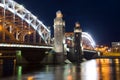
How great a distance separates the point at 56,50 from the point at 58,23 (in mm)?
8459

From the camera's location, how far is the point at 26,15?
104 meters

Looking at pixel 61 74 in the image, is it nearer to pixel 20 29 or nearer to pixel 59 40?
pixel 59 40

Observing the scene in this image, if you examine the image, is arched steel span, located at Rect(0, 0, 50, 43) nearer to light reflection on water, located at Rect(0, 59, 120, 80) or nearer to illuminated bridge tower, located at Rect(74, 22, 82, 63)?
illuminated bridge tower, located at Rect(74, 22, 82, 63)

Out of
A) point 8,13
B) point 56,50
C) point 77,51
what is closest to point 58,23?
point 56,50

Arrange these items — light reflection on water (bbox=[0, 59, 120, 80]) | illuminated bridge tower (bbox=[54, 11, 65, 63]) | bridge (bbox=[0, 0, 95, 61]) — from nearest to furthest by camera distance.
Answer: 1. light reflection on water (bbox=[0, 59, 120, 80])
2. bridge (bbox=[0, 0, 95, 61])
3. illuminated bridge tower (bbox=[54, 11, 65, 63])

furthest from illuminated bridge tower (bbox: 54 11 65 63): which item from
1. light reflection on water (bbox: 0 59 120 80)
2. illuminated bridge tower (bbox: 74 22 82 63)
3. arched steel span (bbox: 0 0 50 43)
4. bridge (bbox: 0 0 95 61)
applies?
light reflection on water (bbox: 0 59 120 80)

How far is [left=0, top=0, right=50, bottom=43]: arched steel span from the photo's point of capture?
93062 millimetres

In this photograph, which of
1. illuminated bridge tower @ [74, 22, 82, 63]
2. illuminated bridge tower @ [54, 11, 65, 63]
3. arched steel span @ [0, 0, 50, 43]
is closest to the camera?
arched steel span @ [0, 0, 50, 43]

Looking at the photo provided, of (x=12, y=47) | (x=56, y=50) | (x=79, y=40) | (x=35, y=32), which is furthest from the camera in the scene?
(x=79, y=40)

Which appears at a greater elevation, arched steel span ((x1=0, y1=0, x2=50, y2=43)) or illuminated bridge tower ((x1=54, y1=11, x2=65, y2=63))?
arched steel span ((x1=0, y1=0, x2=50, y2=43))

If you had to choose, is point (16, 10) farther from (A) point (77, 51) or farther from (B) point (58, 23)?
(A) point (77, 51)

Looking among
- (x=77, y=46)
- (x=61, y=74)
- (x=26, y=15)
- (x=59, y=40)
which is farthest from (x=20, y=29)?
(x=61, y=74)

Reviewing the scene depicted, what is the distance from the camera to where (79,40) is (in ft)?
412

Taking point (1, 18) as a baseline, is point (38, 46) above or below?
below
